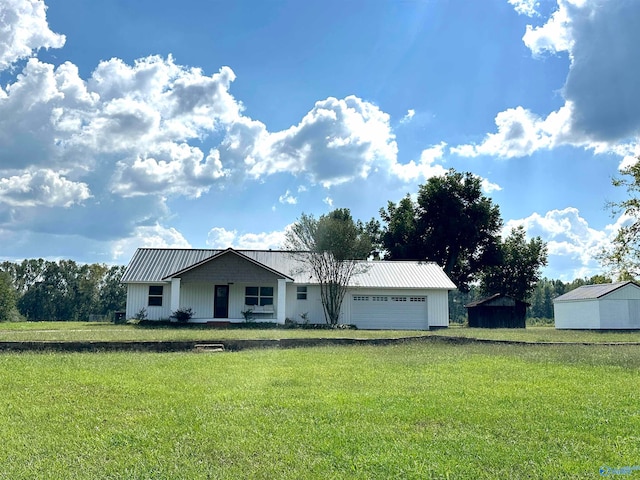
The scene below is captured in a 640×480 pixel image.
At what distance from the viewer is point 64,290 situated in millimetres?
71812

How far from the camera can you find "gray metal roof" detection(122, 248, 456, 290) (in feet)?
89.4

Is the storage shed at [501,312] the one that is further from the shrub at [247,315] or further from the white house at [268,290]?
the shrub at [247,315]

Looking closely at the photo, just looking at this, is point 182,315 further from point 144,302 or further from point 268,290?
point 268,290

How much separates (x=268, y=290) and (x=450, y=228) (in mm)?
22891

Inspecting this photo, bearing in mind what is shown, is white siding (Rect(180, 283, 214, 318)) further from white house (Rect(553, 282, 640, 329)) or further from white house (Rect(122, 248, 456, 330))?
white house (Rect(553, 282, 640, 329))

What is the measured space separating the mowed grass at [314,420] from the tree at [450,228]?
35524 mm

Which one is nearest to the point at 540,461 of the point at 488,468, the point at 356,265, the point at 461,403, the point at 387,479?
the point at 488,468

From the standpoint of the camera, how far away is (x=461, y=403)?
267 inches

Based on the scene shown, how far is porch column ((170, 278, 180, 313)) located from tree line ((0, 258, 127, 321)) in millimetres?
44098

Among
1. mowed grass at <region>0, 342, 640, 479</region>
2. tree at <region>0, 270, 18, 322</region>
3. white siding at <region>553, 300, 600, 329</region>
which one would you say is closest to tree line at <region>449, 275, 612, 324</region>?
white siding at <region>553, 300, 600, 329</region>

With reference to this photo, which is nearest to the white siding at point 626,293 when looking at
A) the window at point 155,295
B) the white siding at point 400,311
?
the white siding at point 400,311

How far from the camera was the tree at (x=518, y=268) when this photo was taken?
153 feet

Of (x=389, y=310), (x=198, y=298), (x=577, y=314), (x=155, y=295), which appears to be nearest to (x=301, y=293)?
(x=389, y=310)

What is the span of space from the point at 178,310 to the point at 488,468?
22378 mm
